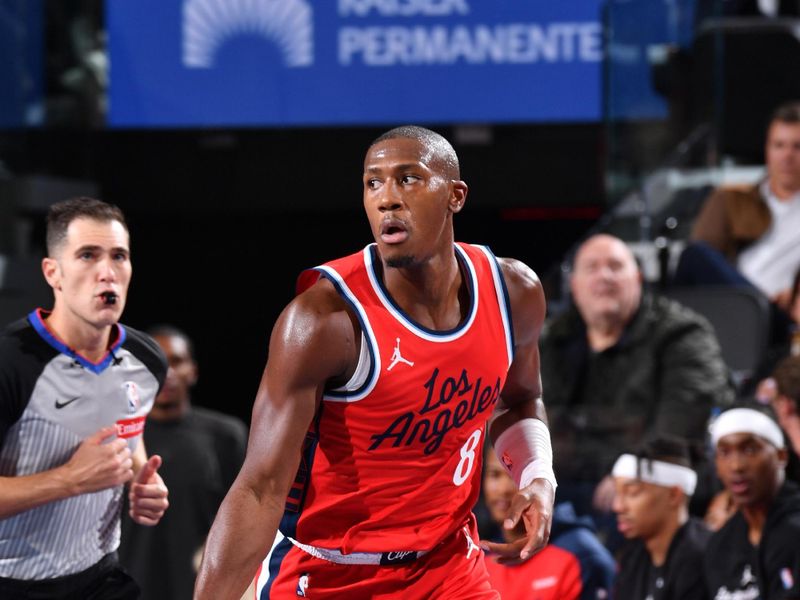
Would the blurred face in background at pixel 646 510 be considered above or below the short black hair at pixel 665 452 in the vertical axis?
below

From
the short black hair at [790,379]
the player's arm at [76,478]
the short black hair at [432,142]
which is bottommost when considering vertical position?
the short black hair at [790,379]

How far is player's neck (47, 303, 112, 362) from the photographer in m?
4.32

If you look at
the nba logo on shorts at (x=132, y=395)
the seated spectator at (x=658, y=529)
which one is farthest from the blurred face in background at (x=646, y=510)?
the nba logo on shorts at (x=132, y=395)

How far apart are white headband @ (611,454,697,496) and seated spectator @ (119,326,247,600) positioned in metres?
2.24

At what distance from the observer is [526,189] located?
11.5 m

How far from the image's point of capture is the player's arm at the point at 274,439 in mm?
3303

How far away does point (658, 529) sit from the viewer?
18.9ft

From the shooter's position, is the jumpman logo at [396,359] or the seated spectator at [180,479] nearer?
the jumpman logo at [396,359]

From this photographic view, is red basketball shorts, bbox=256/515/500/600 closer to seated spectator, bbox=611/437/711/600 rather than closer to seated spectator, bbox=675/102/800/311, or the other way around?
seated spectator, bbox=611/437/711/600

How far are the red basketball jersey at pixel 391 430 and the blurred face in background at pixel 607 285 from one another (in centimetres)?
314

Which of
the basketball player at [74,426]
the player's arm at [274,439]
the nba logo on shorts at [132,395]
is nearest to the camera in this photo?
the player's arm at [274,439]

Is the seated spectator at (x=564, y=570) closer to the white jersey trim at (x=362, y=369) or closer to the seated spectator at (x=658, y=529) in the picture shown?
the seated spectator at (x=658, y=529)

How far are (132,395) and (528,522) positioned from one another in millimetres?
1536

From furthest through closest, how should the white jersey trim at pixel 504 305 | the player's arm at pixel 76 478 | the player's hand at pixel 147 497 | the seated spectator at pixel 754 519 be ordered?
the seated spectator at pixel 754 519 < the player's hand at pixel 147 497 < the player's arm at pixel 76 478 < the white jersey trim at pixel 504 305
